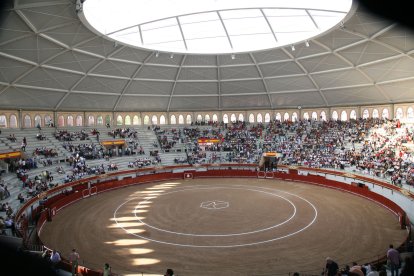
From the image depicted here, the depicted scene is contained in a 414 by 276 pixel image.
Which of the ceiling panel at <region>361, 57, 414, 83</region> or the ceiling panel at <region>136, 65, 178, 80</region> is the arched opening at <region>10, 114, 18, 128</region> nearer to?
the ceiling panel at <region>136, 65, 178, 80</region>

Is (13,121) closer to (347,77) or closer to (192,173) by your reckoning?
(192,173)

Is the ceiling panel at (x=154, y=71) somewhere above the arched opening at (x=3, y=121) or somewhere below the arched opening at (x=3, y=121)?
above

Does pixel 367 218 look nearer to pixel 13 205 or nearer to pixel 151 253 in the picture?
pixel 151 253

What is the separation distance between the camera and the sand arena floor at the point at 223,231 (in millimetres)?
18594

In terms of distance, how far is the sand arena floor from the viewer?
18.6 meters

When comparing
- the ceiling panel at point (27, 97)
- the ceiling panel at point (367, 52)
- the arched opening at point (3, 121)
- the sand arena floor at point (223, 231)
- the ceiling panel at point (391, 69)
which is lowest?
the sand arena floor at point (223, 231)

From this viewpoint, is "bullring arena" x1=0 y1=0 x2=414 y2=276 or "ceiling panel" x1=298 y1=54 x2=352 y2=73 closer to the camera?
"bullring arena" x1=0 y1=0 x2=414 y2=276

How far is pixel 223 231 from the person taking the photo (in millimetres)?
23906

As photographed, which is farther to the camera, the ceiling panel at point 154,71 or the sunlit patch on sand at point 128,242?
the ceiling panel at point 154,71

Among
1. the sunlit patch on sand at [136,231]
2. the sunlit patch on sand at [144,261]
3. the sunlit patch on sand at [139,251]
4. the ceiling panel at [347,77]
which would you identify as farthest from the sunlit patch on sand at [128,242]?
the ceiling panel at [347,77]

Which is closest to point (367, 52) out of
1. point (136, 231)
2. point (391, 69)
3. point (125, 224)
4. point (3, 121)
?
point (391, 69)

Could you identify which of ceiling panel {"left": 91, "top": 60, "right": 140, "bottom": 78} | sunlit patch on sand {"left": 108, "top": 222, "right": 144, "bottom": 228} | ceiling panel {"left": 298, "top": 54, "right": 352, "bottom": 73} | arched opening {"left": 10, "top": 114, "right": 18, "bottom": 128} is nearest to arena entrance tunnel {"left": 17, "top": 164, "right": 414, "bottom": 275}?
sunlit patch on sand {"left": 108, "top": 222, "right": 144, "bottom": 228}

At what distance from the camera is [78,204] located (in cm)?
3350

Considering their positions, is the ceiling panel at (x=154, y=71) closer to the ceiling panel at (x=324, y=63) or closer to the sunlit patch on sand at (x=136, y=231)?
the ceiling panel at (x=324, y=63)
